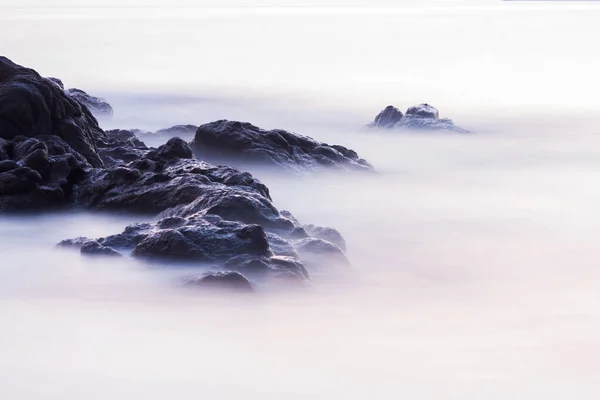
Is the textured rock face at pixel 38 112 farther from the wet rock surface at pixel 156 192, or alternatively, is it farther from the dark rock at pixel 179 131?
the dark rock at pixel 179 131

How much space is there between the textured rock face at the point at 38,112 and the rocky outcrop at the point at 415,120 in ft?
27.4

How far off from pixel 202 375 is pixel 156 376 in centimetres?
33

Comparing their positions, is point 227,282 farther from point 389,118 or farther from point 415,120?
point 389,118

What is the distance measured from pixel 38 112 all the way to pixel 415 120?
932 cm

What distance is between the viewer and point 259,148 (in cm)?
1588

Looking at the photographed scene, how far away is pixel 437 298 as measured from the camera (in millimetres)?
10742

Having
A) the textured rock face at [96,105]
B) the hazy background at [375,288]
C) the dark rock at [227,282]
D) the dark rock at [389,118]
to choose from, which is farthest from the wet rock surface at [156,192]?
the textured rock face at [96,105]

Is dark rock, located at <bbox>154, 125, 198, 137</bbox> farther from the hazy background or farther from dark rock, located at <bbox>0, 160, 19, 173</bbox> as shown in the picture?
dark rock, located at <bbox>0, 160, 19, 173</bbox>

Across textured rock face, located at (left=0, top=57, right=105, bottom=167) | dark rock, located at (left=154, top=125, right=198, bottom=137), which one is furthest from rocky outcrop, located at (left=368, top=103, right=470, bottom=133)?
textured rock face, located at (left=0, top=57, right=105, bottom=167)

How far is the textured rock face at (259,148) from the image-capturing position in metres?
15.7

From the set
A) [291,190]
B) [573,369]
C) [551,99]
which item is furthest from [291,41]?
[573,369]

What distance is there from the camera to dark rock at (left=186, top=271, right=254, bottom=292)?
9680mm

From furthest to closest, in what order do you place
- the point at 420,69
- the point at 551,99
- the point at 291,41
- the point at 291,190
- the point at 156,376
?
the point at 291,41, the point at 420,69, the point at 551,99, the point at 291,190, the point at 156,376

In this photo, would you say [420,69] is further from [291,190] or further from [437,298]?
[437,298]
